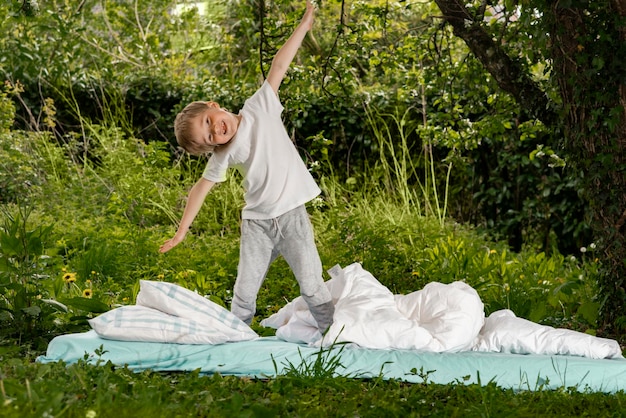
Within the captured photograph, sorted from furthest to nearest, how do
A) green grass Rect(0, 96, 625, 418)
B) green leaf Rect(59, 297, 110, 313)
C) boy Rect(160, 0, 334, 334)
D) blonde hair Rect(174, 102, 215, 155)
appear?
green leaf Rect(59, 297, 110, 313) → boy Rect(160, 0, 334, 334) → blonde hair Rect(174, 102, 215, 155) → green grass Rect(0, 96, 625, 418)

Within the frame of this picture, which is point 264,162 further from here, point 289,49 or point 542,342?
point 542,342

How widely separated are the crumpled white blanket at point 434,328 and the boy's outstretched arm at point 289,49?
3.68 feet

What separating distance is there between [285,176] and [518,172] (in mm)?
3895

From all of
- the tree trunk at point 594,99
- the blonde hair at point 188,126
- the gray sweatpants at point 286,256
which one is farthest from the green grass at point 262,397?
the tree trunk at point 594,99

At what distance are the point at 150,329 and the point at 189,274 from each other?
1.68 m

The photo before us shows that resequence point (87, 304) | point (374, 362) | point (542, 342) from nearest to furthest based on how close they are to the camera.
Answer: point (374, 362), point (542, 342), point (87, 304)

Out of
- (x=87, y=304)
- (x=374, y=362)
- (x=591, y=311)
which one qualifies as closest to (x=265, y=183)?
(x=374, y=362)

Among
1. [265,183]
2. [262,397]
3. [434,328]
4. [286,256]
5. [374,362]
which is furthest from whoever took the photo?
[286,256]

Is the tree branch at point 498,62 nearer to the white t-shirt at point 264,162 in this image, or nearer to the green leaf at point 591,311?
the green leaf at point 591,311

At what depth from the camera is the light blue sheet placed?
361 cm

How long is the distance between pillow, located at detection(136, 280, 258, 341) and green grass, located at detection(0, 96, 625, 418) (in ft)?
1.36

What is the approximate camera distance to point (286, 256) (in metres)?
4.29

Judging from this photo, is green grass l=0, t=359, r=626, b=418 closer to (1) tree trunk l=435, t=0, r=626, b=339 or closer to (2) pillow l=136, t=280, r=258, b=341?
(2) pillow l=136, t=280, r=258, b=341

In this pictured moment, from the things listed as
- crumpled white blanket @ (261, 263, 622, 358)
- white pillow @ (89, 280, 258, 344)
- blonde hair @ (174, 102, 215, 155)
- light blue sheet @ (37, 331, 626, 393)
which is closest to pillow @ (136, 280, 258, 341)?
white pillow @ (89, 280, 258, 344)
